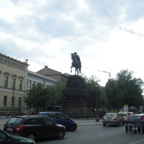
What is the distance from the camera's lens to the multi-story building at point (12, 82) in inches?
2243

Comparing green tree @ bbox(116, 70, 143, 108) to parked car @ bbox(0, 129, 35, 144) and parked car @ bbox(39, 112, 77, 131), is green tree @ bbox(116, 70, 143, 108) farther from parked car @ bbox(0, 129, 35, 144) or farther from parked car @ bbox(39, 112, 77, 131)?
parked car @ bbox(0, 129, 35, 144)

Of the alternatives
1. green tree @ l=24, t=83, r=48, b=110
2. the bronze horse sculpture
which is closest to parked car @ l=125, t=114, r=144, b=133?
the bronze horse sculpture

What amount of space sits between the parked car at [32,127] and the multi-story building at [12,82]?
4447cm

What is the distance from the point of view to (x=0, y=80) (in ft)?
185

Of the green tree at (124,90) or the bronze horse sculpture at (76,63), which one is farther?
the green tree at (124,90)

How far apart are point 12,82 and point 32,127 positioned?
51614 mm

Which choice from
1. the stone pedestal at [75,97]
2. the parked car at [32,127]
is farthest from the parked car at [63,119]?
the stone pedestal at [75,97]

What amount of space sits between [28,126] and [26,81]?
56.4 metres

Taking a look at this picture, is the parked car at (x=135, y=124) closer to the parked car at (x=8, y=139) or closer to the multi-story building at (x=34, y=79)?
the parked car at (x=8, y=139)

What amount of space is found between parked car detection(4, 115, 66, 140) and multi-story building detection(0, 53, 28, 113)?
146 ft

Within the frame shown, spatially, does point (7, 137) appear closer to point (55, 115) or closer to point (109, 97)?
point (55, 115)

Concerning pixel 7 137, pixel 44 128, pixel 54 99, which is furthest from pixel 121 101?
pixel 7 137

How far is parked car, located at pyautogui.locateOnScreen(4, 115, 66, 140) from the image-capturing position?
1116cm

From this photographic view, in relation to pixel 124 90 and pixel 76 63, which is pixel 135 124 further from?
pixel 124 90
